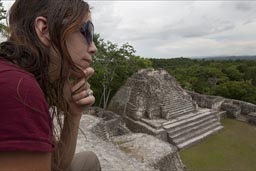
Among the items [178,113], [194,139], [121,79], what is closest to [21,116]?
[194,139]

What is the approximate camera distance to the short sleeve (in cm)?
73

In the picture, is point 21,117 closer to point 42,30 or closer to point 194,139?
point 42,30

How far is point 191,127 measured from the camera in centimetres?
1312

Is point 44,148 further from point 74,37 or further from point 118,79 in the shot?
point 118,79

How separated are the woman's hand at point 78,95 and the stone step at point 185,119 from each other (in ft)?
37.0

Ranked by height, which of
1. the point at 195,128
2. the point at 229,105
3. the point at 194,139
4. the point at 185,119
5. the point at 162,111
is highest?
the point at 162,111

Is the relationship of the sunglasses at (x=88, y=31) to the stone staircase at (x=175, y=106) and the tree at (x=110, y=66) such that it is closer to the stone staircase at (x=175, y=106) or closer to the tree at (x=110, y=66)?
the stone staircase at (x=175, y=106)

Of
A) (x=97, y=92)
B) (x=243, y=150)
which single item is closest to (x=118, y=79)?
(x=97, y=92)

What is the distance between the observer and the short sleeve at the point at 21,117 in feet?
2.41

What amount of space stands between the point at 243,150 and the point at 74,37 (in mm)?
12381

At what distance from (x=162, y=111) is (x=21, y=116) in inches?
522

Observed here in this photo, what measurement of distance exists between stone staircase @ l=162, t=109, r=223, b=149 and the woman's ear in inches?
444

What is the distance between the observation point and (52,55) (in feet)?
3.68

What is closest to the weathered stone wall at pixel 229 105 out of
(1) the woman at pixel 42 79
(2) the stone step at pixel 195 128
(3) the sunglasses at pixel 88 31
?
(2) the stone step at pixel 195 128
